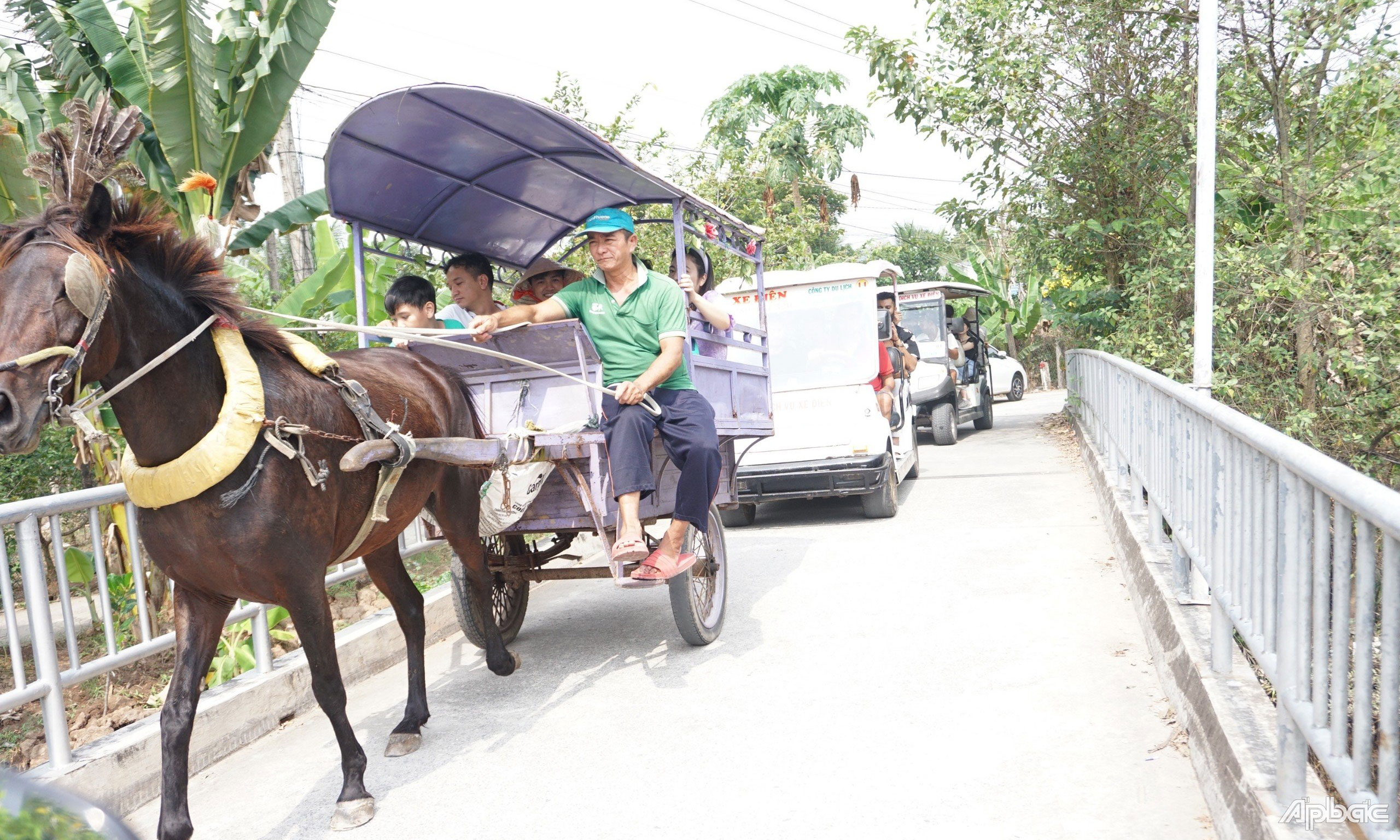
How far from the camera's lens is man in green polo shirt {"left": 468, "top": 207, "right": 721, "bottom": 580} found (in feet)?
16.9

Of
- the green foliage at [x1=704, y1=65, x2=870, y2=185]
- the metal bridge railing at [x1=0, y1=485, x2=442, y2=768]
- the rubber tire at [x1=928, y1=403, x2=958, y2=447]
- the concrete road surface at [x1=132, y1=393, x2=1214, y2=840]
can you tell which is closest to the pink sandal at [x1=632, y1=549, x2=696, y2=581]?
the concrete road surface at [x1=132, y1=393, x2=1214, y2=840]

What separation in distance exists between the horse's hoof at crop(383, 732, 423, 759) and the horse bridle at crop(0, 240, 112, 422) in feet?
7.14

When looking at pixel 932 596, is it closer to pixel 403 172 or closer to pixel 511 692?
pixel 511 692

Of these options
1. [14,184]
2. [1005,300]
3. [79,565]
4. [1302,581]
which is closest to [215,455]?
[1302,581]

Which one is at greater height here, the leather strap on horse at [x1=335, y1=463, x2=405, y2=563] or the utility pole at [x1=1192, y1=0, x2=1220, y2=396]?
the utility pole at [x1=1192, y1=0, x2=1220, y2=396]

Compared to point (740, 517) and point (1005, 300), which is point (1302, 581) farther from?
point (1005, 300)

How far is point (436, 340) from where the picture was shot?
4.80 metres

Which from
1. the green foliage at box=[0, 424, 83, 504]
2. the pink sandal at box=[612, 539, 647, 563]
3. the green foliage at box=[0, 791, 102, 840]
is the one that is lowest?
the pink sandal at box=[612, 539, 647, 563]

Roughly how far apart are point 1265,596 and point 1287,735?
1.65ft

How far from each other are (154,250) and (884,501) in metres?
7.25

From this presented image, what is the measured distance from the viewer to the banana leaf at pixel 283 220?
797cm

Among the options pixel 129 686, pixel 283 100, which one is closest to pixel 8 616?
pixel 129 686

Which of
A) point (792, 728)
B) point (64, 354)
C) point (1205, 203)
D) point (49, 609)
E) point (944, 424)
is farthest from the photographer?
point (944, 424)

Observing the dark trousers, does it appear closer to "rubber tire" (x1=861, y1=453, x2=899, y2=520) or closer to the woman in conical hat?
the woman in conical hat
